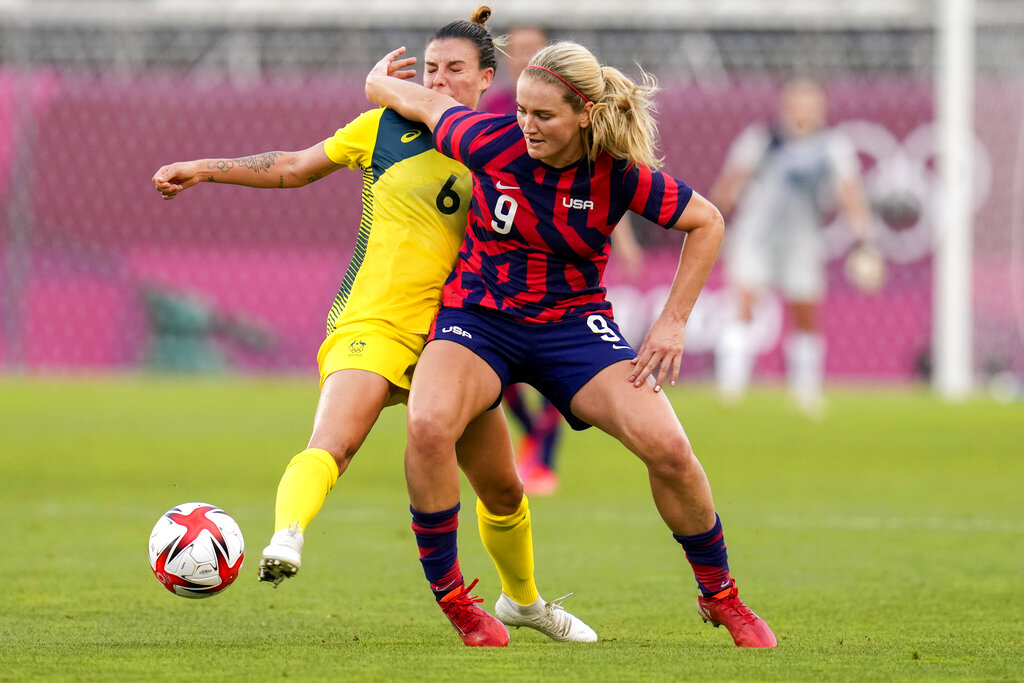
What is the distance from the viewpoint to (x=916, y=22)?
17.1 m

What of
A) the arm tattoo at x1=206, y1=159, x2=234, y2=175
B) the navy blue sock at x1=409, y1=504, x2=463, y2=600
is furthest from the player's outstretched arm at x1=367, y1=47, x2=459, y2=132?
the navy blue sock at x1=409, y1=504, x2=463, y2=600

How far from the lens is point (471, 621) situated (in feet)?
14.7

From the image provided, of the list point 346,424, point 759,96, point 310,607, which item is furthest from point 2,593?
point 759,96

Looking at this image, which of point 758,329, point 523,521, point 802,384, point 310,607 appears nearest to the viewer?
point 523,521

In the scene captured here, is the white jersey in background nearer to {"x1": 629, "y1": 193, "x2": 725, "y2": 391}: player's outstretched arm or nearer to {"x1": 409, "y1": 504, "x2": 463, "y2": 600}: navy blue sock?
{"x1": 629, "y1": 193, "x2": 725, "y2": 391}: player's outstretched arm

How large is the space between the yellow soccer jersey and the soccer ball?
802 mm

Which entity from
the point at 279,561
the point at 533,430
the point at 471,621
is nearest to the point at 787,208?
the point at 533,430

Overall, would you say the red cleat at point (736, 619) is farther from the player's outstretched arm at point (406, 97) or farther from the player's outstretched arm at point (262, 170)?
the player's outstretched arm at point (262, 170)

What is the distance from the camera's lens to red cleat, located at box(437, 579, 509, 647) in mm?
4434

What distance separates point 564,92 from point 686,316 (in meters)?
0.73

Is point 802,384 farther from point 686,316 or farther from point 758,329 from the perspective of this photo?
point 686,316

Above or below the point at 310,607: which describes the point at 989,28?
A: above

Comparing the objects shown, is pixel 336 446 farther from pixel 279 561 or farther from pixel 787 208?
pixel 787 208

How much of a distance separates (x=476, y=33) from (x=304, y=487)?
5.38 ft
